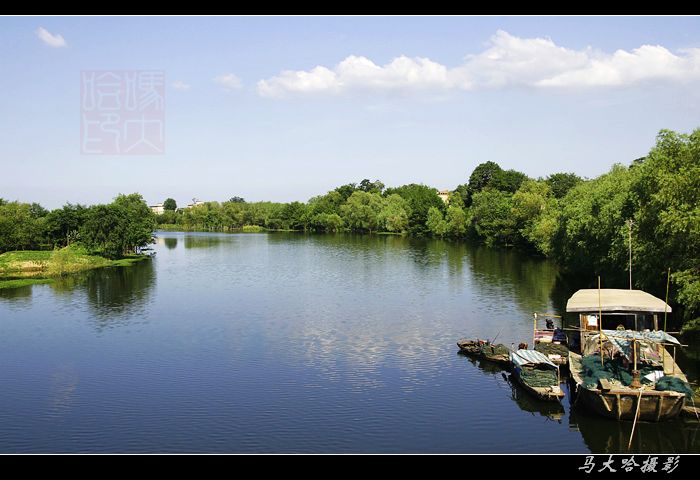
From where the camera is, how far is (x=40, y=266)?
56.8 metres

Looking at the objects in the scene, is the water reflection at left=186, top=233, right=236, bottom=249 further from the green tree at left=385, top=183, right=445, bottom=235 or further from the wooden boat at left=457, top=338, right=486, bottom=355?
the wooden boat at left=457, top=338, right=486, bottom=355

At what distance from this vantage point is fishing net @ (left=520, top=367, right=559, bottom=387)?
2217 cm

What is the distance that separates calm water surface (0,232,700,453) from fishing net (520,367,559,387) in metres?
0.71

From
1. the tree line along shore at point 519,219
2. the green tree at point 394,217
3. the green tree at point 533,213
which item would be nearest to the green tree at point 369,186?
the tree line along shore at point 519,219

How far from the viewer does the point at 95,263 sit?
62.5 meters

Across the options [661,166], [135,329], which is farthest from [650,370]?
[135,329]

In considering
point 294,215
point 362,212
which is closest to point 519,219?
point 362,212

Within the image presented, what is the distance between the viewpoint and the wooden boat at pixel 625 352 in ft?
62.4

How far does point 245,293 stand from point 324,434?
1120 inches

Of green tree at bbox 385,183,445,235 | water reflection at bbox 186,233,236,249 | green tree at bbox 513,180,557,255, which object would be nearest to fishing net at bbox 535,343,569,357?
green tree at bbox 513,180,557,255

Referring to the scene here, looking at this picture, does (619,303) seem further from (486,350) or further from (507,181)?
(507,181)

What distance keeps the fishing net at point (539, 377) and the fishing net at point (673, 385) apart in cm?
380

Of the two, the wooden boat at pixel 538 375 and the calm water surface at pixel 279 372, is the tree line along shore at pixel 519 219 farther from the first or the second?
the wooden boat at pixel 538 375

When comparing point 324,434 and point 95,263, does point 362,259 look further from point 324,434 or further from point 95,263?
point 324,434
